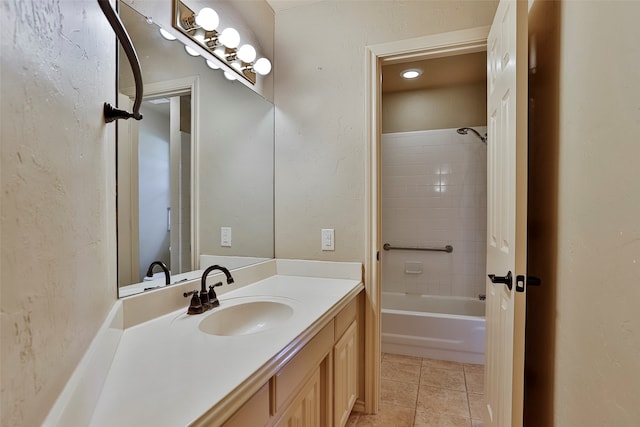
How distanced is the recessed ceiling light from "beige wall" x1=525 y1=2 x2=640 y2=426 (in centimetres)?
159

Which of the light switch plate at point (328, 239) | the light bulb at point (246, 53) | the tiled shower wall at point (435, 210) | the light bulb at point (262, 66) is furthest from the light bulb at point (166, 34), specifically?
the tiled shower wall at point (435, 210)

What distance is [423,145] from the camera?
10.6 ft

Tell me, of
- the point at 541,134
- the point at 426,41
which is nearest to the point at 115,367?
the point at 541,134

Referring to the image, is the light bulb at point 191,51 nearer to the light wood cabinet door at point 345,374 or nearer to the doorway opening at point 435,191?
the light wood cabinet door at point 345,374

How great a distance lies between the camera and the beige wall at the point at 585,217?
670 millimetres

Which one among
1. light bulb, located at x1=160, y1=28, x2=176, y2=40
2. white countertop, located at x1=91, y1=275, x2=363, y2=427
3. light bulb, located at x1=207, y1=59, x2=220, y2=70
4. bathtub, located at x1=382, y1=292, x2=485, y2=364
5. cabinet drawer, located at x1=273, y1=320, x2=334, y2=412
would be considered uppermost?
light bulb, located at x1=207, y1=59, x2=220, y2=70

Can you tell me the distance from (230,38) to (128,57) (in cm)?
94

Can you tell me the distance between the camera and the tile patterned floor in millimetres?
1783

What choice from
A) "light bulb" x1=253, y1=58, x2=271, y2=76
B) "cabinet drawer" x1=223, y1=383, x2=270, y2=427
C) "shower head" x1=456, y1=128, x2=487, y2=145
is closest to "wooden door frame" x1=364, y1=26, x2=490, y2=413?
"light bulb" x1=253, y1=58, x2=271, y2=76

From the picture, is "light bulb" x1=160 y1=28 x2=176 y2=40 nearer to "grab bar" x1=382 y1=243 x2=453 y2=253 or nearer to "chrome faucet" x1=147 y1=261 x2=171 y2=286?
"chrome faucet" x1=147 y1=261 x2=171 y2=286

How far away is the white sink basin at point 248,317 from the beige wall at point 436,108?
2543 mm

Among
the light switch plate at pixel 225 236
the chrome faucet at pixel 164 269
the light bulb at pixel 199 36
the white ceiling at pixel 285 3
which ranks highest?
the white ceiling at pixel 285 3

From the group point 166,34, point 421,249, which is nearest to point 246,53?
point 166,34

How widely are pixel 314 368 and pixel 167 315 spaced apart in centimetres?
57
